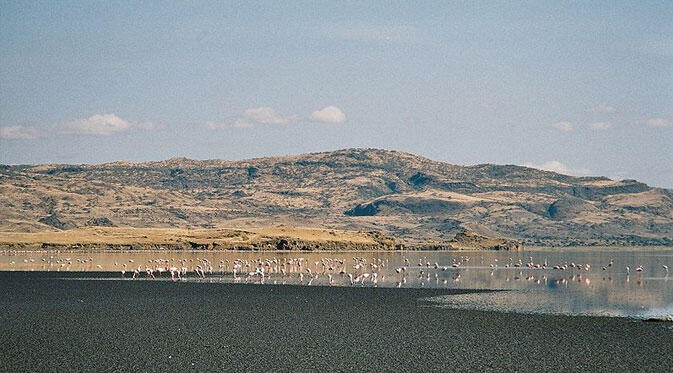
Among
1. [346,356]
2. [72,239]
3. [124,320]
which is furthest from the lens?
[72,239]

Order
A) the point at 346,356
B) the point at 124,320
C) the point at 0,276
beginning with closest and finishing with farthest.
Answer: the point at 346,356 → the point at 124,320 → the point at 0,276

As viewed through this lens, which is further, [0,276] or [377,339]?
[0,276]

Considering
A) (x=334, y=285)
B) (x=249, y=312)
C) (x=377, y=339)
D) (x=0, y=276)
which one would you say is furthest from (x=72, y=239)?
(x=377, y=339)

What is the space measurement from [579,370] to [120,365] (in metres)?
15.7

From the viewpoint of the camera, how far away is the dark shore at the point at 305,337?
32.2m

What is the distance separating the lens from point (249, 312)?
49.7 meters

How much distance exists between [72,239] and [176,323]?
515ft

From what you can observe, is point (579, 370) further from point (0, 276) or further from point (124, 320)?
point (0, 276)

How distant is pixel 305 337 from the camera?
3912 centimetres

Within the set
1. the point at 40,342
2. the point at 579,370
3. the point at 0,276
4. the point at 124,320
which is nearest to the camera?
the point at 579,370

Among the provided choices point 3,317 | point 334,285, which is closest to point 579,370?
point 3,317

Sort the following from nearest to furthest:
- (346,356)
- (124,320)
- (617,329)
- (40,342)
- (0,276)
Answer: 1. (346,356)
2. (40,342)
3. (617,329)
4. (124,320)
5. (0,276)

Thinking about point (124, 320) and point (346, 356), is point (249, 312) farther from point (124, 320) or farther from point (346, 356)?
point (346, 356)

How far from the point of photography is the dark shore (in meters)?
32.2
